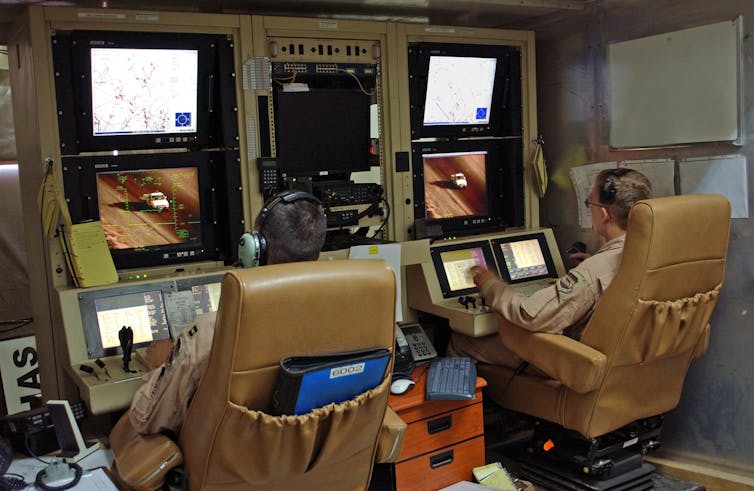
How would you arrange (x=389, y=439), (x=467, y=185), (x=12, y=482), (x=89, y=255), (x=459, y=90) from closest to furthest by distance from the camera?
(x=12, y=482) < (x=389, y=439) < (x=89, y=255) < (x=459, y=90) < (x=467, y=185)

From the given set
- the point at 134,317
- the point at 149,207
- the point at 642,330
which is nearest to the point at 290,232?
the point at 134,317

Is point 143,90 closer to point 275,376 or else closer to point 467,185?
point 275,376

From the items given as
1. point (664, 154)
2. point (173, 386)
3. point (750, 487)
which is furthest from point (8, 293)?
point (750, 487)

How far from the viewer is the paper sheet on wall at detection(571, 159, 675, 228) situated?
11.2ft

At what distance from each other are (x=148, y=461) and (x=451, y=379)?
4.22 ft

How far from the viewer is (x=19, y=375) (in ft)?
13.6

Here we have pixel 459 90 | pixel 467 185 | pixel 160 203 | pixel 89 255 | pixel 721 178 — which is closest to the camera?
pixel 89 255

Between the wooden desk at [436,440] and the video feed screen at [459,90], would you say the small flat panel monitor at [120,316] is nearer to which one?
the wooden desk at [436,440]

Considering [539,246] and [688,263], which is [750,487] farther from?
[539,246]

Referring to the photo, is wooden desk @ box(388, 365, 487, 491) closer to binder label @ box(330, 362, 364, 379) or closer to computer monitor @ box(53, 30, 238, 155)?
binder label @ box(330, 362, 364, 379)

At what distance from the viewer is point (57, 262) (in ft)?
9.02

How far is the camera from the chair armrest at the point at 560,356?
8.79 ft

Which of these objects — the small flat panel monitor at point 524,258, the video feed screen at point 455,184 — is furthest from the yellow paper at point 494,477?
the video feed screen at point 455,184

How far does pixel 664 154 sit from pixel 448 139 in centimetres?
100
